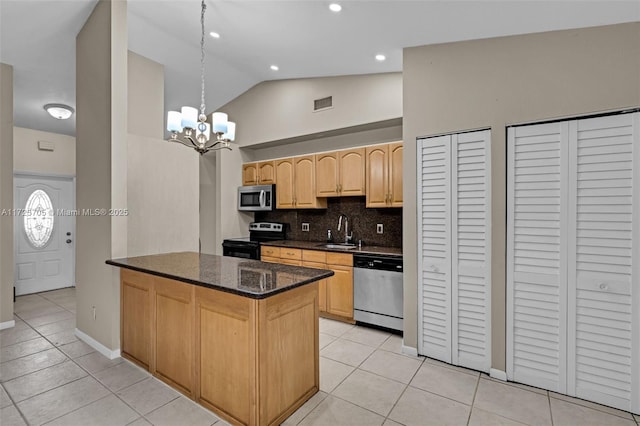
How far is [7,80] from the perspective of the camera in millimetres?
3721

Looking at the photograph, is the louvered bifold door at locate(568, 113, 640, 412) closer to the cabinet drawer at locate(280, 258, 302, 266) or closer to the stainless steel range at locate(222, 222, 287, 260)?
the cabinet drawer at locate(280, 258, 302, 266)

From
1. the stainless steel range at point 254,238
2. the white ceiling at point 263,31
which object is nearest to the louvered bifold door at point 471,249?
the white ceiling at point 263,31

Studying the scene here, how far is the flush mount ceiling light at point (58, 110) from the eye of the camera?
450 centimetres

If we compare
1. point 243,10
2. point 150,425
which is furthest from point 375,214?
point 150,425

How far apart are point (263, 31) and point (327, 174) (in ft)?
6.23

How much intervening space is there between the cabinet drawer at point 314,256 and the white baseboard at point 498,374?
2081 mm

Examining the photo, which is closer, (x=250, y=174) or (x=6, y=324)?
(x=6, y=324)

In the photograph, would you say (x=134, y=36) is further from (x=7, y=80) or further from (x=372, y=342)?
(x=372, y=342)

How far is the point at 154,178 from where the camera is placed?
3.64 m

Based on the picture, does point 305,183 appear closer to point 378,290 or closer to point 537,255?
point 378,290

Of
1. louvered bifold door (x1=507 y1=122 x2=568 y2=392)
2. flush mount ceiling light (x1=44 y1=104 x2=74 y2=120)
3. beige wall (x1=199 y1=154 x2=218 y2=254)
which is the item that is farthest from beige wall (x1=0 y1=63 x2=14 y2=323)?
louvered bifold door (x1=507 y1=122 x2=568 y2=392)

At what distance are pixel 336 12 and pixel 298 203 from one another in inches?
103

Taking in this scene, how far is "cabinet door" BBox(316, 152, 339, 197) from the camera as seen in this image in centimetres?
432

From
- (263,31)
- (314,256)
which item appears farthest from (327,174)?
(263,31)
